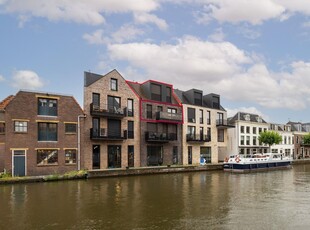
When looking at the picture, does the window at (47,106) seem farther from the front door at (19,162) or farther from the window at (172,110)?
the window at (172,110)

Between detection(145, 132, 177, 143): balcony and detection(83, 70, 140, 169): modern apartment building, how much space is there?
1298mm

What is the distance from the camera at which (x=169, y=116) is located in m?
40.6

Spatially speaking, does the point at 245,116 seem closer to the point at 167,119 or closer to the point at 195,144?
the point at 195,144

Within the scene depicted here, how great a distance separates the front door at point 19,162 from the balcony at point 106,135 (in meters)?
7.35

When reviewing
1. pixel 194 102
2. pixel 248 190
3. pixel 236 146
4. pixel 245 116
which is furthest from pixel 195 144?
pixel 248 190

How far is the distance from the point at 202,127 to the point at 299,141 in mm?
36894

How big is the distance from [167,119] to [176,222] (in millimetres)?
27782

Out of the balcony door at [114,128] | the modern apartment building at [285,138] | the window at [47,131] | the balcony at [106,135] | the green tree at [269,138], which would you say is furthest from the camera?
the modern apartment building at [285,138]

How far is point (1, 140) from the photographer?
27.5 meters

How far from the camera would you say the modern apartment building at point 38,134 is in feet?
90.9

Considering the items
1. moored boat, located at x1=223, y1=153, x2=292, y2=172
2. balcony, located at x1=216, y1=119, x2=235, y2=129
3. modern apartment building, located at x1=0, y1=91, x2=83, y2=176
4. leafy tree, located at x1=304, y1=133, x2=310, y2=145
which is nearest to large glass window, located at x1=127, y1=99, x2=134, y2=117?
modern apartment building, located at x1=0, y1=91, x2=83, y2=176

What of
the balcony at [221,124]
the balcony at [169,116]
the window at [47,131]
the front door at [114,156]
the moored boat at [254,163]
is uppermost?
the balcony at [169,116]

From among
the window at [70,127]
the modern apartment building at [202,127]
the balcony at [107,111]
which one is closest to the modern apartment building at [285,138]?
the modern apartment building at [202,127]

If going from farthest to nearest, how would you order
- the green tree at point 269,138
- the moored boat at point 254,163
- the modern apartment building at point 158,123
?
the green tree at point 269,138 < the moored boat at point 254,163 < the modern apartment building at point 158,123
